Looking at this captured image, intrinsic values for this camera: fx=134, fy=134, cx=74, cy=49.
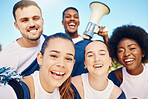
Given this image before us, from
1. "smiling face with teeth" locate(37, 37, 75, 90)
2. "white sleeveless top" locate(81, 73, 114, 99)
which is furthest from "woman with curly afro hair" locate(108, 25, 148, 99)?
"smiling face with teeth" locate(37, 37, 75, 90)

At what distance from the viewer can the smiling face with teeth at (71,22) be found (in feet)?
11.7

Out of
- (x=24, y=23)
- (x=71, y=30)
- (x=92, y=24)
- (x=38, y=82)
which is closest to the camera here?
(x=38, y=82)

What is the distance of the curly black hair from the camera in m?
2.86

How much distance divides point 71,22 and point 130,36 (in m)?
1.52

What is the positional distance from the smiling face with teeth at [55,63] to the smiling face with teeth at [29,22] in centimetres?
80

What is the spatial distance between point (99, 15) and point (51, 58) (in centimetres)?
211

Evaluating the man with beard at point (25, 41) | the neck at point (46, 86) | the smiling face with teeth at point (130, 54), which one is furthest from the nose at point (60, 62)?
the smiling face with teeth at point (130, 54)

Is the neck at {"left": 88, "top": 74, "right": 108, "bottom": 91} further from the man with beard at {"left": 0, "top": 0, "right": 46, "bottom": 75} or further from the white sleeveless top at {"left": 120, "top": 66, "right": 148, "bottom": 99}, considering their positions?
the man with beard at {"left": 0, "top": 0, "right": 46, "bottom": 75}

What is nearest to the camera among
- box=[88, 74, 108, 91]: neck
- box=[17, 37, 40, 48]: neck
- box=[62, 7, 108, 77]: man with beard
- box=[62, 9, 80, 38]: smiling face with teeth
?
box=[88, 74, 108, 91]: neck

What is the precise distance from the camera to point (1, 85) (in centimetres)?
132

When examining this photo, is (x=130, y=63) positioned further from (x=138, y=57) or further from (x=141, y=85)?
(x=141, y=85)

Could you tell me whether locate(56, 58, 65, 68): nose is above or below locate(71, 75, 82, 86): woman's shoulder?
above

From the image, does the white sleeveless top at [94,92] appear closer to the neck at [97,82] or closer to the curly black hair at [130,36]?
the neck at [97,82]

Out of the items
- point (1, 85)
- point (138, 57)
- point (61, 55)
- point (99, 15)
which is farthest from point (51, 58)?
point (99, 15)
